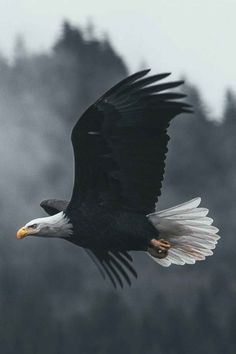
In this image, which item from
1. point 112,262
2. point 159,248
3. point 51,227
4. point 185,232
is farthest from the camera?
point 112,262

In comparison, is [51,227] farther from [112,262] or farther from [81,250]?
[81,250]

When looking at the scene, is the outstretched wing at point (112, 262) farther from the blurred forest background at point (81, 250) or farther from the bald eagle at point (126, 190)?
the blurred forest background at point (81, 250)

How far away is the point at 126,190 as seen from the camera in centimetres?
1316

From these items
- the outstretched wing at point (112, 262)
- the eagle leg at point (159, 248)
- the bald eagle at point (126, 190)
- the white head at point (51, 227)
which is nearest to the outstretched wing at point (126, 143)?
the bald eagle at point (126, 190)

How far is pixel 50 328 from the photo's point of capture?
3797cm

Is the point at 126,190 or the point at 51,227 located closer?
the point at 126,190

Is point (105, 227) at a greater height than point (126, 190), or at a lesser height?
lesser

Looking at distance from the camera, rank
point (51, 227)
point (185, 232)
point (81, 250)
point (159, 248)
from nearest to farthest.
A: point (51, 227) → point (159, 248) → point (185, 232) → point (81, 250)

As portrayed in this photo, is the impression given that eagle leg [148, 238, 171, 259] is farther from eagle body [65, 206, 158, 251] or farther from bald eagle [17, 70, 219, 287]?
eagle body [65, 206, 158, 251]

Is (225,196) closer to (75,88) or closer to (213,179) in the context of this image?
(213,179)

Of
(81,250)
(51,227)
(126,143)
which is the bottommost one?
(81,250)

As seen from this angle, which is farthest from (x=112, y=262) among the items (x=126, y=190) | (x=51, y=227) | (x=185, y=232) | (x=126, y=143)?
(x=126, y=143)

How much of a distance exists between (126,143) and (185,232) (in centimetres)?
133

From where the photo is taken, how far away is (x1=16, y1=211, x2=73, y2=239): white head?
13.3 m
